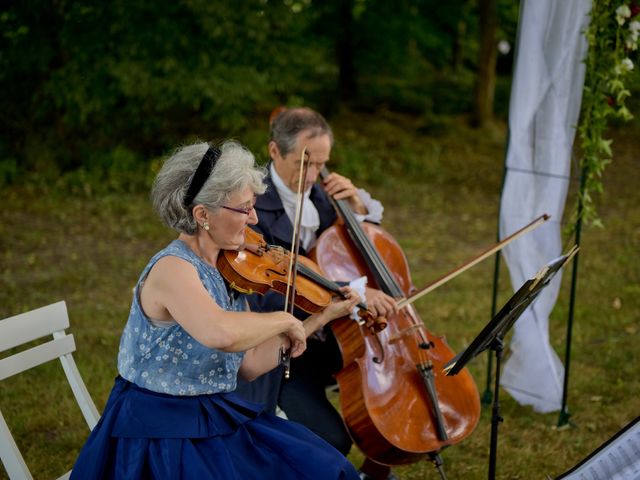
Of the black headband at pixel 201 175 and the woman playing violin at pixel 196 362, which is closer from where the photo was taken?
the woman playing violin at pixel 196 362

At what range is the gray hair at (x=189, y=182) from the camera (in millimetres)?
2359

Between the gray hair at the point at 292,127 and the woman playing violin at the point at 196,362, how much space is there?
929 millimetres

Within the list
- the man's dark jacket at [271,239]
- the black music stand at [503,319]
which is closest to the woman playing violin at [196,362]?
the black music stand at [503,319]

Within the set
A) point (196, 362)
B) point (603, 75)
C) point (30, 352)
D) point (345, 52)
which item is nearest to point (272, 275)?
point (196, 362)

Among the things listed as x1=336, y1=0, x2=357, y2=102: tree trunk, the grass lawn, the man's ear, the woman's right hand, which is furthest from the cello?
x1=336, y1=0, x2=357, y2=102: tree trunk

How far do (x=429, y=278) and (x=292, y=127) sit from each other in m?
3.72

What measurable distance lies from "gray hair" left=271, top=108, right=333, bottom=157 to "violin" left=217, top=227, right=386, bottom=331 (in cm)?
66

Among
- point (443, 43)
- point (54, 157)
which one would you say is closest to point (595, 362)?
point (54, 157)

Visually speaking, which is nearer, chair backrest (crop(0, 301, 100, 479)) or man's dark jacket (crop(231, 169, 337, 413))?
chair backrest (crop(0, 301, 100, 479))

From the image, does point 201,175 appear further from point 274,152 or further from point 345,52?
point 345,52

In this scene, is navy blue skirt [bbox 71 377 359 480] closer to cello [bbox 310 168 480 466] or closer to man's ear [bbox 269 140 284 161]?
cello [bbox 310 168 480 466]

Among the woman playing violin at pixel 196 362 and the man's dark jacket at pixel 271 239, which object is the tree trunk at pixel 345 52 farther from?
the woman playing violin at pixel 196 362

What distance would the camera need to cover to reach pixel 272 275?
2.62 metres

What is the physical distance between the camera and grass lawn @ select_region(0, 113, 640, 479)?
409cm
